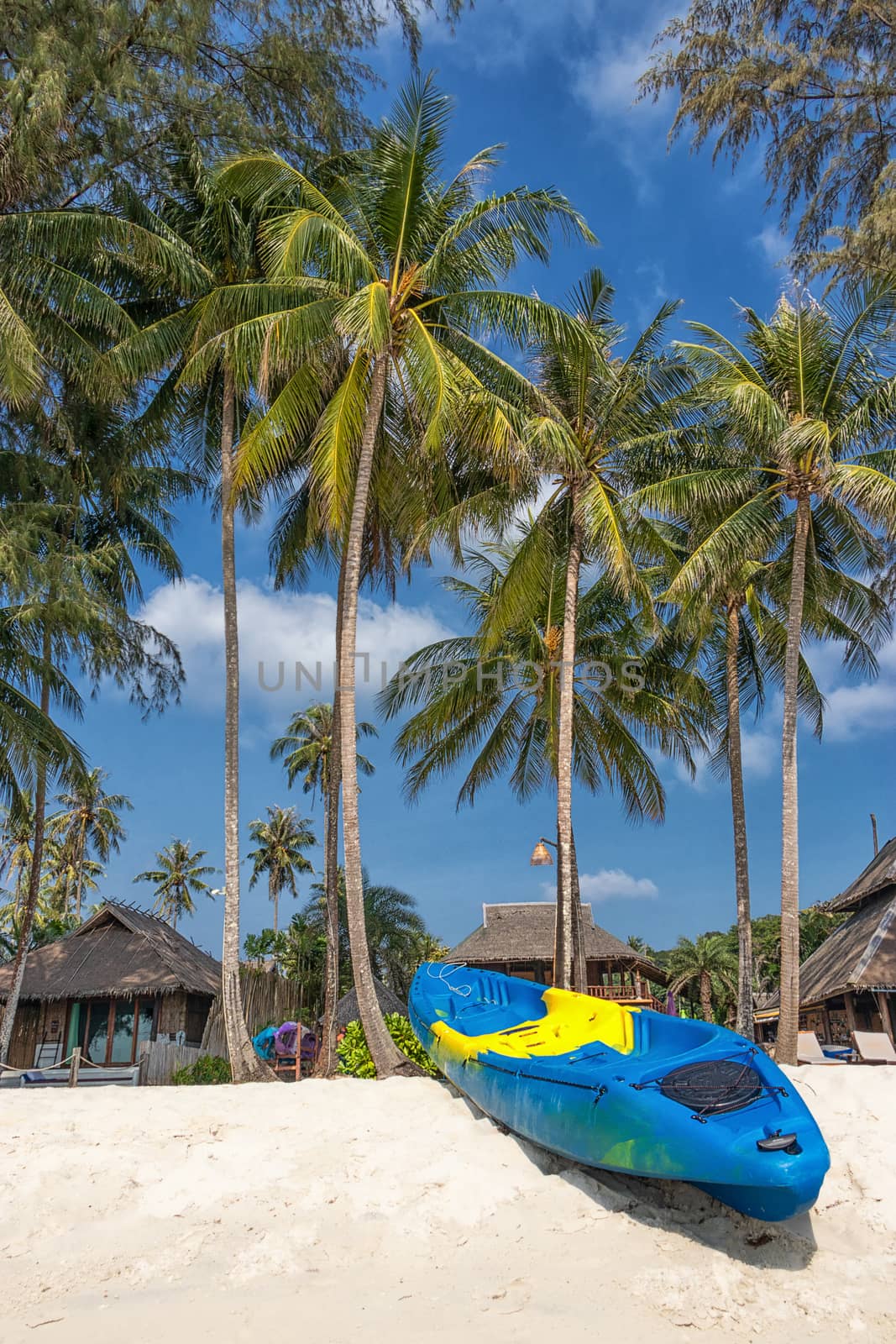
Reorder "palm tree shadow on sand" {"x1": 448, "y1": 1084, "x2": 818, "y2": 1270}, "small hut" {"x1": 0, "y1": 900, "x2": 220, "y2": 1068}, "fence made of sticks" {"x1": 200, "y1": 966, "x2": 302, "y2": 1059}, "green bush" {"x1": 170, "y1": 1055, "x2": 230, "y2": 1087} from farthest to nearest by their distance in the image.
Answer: "small hut" {"x1": 0, "y1": 900, "x2": 220, "y2": 1068}, "fence made of sticks" {"x1": 200, "y1": 966, "x2": 302, "y2": 1059}, "green bush" {"x1": 170, "y1": 1055, "x2": 230, "y2": 1087}, "palm tree shadow on sand" {"x1": 448, "y1": 1084, "x2": 818, "y2": 1270}

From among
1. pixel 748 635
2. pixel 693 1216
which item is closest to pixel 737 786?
pixel 748 635

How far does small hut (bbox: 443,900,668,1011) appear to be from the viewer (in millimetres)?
26359

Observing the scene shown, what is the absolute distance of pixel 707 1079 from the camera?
6234 millimetres

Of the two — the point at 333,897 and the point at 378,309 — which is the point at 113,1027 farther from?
the point at 378,309

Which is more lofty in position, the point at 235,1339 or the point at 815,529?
the point at 815,529

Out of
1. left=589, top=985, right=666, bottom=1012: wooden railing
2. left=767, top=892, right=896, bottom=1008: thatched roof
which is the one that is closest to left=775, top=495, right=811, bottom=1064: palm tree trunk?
left=767, top=892, right=896, bottom=1008: thatched roof

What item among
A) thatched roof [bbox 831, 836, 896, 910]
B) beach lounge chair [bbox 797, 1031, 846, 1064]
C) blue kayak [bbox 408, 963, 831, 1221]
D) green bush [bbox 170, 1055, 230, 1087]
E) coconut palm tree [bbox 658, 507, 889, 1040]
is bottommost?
green bush [bbox 170, 1055, 230, 1087]

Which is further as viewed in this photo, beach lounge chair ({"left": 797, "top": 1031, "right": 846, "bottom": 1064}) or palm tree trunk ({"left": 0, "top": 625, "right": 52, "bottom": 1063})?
palm tree trunk ({"left": 0, "top": 625, "right": 52, "bottom": 1063})

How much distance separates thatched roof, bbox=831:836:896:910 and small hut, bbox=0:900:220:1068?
576 inches

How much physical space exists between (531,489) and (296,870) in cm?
2958

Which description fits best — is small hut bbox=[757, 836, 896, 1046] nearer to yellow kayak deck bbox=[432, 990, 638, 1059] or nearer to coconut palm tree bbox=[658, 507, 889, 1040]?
coconut palm tree bbox=[658, 507, 889, 1040]

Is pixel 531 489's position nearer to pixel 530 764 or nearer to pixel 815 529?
pixel 815 529

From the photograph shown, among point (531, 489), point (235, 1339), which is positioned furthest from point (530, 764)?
point (235, 1339)

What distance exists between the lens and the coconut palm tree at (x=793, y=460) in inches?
473
